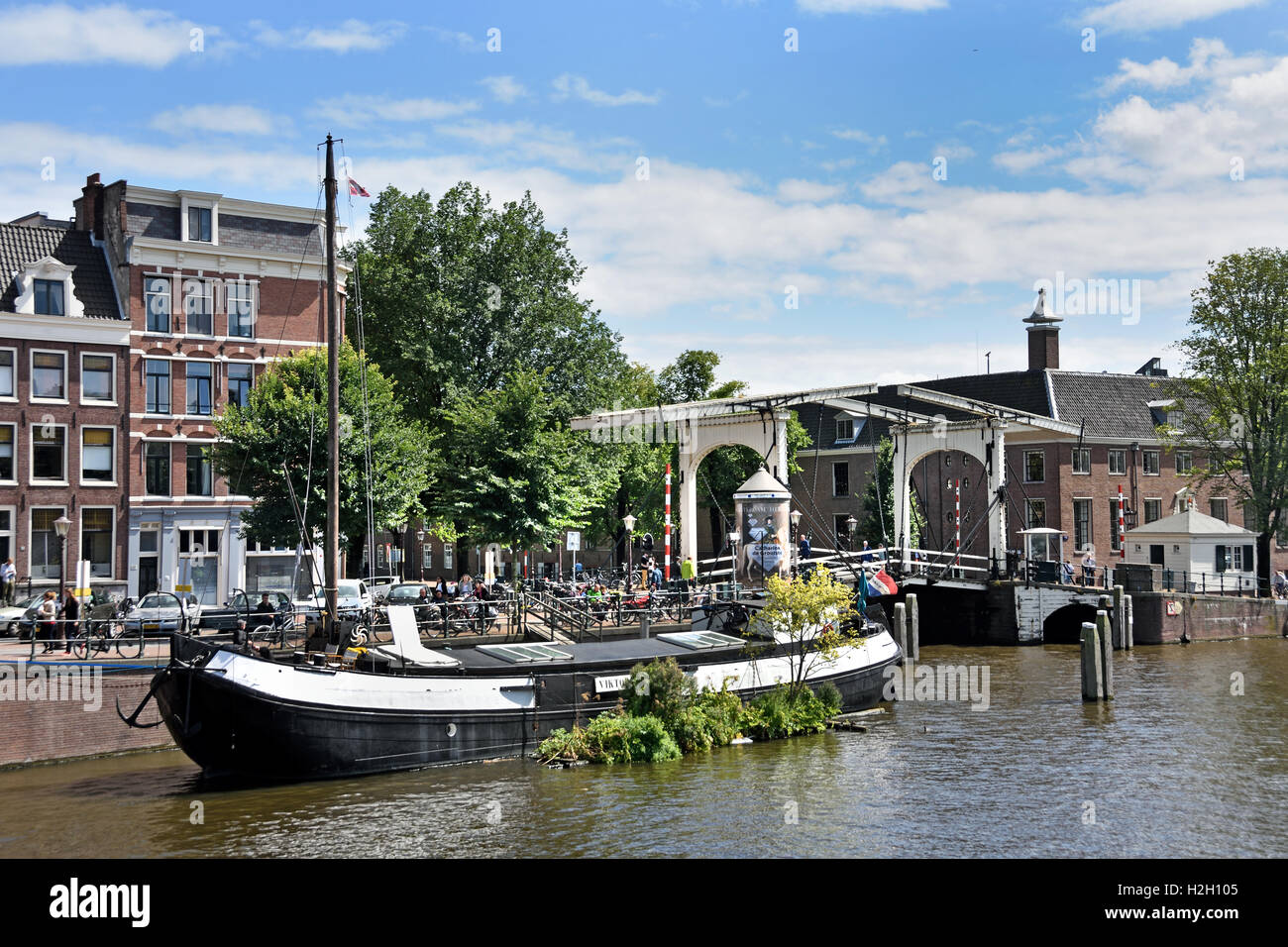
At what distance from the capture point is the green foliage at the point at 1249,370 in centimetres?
5006

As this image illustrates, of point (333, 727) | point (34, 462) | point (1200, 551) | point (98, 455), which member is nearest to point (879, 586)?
point (333, 727)

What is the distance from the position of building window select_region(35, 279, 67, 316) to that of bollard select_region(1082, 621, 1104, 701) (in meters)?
34.2

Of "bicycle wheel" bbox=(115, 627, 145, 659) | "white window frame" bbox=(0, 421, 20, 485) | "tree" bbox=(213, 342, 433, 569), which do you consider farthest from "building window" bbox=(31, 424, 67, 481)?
"bicycle wheel" bbox=(115, 627, 145, 659)

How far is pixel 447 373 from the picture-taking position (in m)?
49.7

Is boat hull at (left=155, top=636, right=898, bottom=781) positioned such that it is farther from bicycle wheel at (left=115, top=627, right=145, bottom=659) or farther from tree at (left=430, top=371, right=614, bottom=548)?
tree at (left=430, top=371, right=614, bottom=548)

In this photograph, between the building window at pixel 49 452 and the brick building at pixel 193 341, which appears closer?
the building window at pixel 49 452

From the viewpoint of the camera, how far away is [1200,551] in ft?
165

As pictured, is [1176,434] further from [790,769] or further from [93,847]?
[93,847]

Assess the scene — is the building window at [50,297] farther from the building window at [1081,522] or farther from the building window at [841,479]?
the building window at [1081,522]

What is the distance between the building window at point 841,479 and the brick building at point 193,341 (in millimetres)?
34507

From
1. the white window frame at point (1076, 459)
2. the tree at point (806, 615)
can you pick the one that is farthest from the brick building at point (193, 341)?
the white window frame at point (1076, 459)

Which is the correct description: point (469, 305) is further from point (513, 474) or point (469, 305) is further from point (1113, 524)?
point (1113, 524)

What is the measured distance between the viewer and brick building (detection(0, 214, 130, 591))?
38781 millimetres
